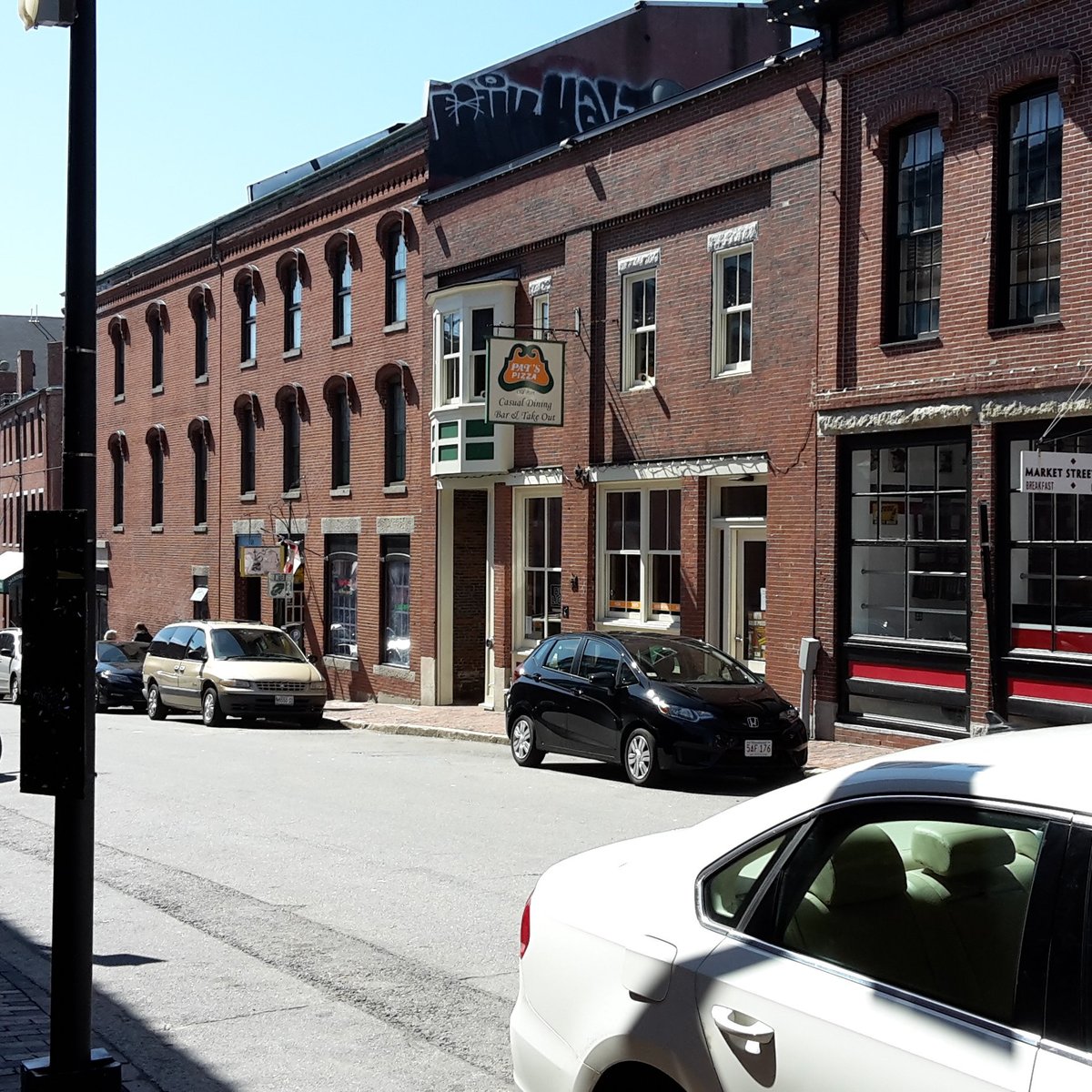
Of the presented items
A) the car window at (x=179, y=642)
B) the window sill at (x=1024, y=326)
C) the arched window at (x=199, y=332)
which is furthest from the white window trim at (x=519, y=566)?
the arched window at (x=199, y=332)

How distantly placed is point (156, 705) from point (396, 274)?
952 centimetres

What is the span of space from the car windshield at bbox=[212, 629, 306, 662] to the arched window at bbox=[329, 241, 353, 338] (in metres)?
7.68

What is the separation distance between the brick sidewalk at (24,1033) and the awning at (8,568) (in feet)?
175

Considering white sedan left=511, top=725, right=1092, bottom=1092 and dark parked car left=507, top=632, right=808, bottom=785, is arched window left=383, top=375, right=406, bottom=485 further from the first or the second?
white sedan left=511, top=725, right=1092, bottom=1092

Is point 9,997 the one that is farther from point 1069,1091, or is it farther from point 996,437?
point 996,437

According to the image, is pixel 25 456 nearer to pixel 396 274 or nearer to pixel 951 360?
pixel 396 274

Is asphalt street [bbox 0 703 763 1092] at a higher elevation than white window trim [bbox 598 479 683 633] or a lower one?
lower

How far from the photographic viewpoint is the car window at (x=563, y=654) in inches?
661

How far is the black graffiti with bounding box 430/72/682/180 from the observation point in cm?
2759

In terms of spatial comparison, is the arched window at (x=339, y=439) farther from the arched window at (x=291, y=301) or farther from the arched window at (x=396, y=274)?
the arched window at (x=396, y=274)

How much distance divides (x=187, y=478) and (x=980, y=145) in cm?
2649

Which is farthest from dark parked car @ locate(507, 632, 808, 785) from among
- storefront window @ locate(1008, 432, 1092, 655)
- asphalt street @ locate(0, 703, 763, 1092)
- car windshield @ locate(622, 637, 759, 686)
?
storefront window @ locate(1008, 432, 1092, 655)

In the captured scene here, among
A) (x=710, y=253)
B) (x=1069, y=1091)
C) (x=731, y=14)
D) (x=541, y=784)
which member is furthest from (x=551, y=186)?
(x=1069, y=1091)

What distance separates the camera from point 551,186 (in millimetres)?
24312
